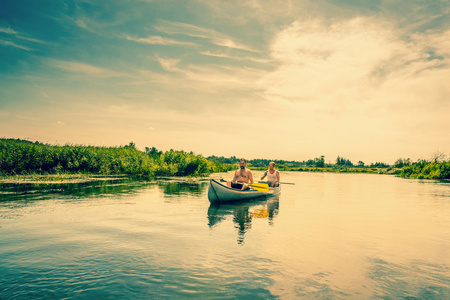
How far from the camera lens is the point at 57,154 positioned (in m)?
29.2

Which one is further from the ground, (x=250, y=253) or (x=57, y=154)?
(x=57, y=154)

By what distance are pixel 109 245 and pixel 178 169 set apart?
2883cm

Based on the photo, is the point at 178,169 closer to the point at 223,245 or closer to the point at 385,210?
the point at 385,210

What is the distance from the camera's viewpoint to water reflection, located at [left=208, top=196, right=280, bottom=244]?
10453 mm

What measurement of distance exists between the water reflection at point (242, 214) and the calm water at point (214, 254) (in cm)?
8

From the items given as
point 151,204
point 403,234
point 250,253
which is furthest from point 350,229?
point 151,204

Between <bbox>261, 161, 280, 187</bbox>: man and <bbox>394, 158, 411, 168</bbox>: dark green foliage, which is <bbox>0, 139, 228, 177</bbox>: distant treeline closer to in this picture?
<bbox>261, 161, 280, 187</bbox>: man

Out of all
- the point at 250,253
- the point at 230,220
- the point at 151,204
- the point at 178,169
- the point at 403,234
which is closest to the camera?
the point at 250,253

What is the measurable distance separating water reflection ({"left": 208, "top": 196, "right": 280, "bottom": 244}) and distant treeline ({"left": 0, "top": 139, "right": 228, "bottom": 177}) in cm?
2100

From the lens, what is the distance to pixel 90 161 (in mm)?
32156

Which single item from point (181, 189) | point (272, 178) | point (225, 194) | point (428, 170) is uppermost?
point (428, 170)

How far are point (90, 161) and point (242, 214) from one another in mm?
24573

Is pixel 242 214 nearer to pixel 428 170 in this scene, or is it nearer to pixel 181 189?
pixel 181 189

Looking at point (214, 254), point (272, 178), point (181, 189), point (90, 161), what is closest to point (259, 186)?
point (272, 178)
